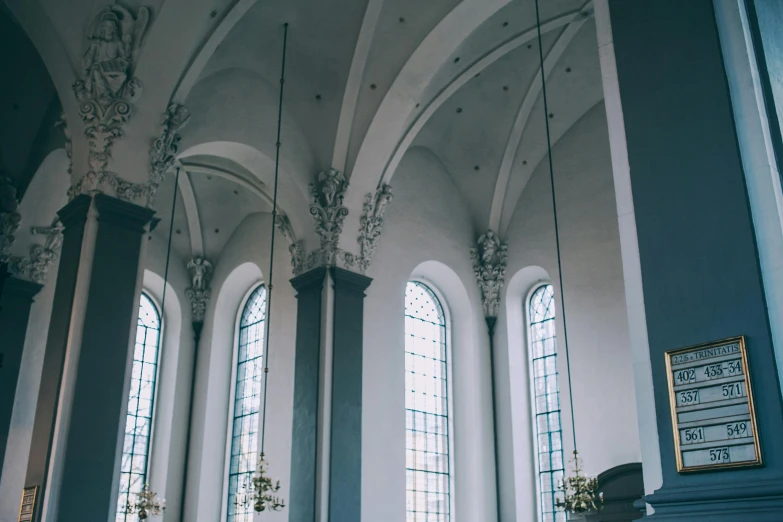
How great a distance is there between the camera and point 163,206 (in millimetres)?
16750

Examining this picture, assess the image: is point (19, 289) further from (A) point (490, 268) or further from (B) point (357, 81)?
(A) point (490, 268)

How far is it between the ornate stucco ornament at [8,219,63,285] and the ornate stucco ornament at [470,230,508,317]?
7543mm

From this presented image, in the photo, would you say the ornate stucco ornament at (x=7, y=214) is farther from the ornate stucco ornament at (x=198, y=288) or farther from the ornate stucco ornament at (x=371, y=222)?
the ornate stucco ornament at (x=371, y=222)

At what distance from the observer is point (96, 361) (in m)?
9.50

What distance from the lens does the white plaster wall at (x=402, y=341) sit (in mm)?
13289

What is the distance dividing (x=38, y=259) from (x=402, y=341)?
20.5 feet

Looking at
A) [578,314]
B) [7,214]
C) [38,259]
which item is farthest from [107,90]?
[578,314]

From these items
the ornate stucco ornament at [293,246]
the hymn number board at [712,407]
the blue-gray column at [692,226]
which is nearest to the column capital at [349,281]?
the ornate stucco ornament at [293,246]

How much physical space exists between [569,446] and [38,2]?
33.8 feet

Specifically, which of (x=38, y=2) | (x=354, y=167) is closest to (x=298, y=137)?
(x=354, y=167)

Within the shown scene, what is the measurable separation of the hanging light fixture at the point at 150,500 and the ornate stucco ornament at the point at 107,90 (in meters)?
3.49

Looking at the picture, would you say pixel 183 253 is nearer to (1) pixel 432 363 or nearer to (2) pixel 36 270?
(2) pixel 36 270

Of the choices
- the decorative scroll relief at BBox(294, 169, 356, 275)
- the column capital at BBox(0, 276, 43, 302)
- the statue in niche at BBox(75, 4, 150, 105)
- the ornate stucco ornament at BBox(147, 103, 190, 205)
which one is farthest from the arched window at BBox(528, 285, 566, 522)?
the column capital at BBox(0, 276, 43, 302)

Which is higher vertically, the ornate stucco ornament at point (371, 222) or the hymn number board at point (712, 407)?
the ornate stucco ornament at point (371, 222)
